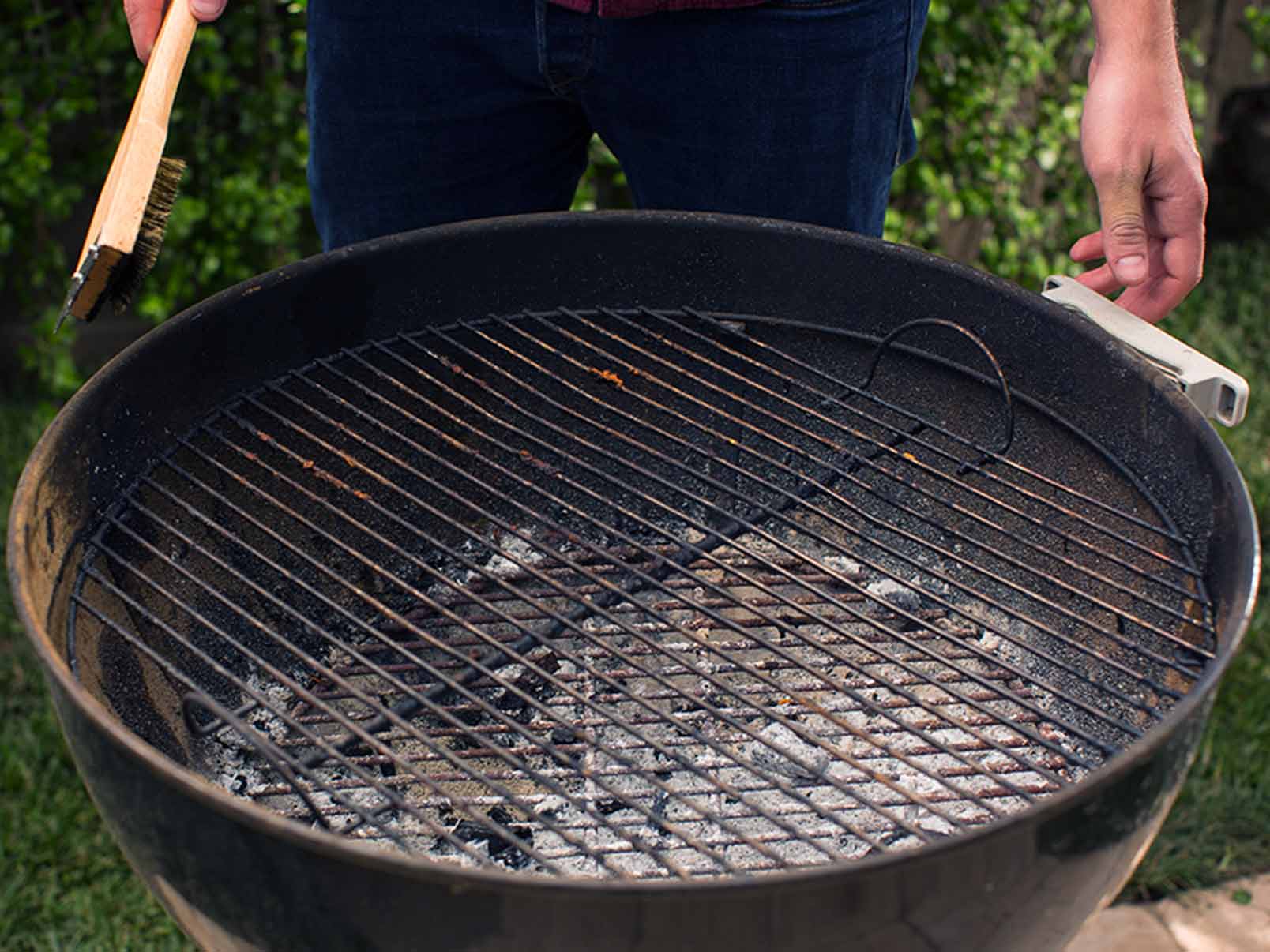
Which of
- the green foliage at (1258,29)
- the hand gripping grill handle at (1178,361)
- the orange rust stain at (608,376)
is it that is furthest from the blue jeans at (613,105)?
the green foliage at (1258,29)

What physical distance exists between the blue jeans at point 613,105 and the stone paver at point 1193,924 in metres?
1.06

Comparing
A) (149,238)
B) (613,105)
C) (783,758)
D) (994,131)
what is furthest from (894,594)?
(994,131)

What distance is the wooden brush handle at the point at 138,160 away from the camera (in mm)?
1160

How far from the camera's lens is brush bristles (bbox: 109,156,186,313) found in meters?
1.25

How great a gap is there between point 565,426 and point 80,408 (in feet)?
2.00

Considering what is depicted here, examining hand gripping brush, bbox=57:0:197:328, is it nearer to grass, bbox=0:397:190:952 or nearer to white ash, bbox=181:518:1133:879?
white ash, bbox=181:518:1133:879

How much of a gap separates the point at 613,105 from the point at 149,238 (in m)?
0.59

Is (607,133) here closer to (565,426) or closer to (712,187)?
(712,187)

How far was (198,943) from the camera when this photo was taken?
3.61 ft

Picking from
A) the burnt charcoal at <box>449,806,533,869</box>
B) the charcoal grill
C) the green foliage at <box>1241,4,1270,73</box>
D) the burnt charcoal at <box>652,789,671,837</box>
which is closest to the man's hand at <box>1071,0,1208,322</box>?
the charcoal grill

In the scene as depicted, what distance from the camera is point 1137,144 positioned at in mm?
1278

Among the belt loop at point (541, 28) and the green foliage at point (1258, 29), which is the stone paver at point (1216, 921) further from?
the green foliage at point (1258, 29)

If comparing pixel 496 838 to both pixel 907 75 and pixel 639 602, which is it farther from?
pixel 907 75

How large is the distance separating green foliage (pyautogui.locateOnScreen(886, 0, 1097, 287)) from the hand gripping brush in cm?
190
